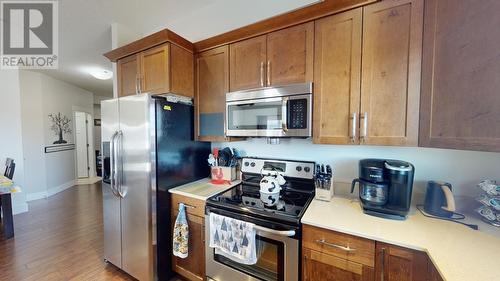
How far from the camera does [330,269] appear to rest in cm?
114

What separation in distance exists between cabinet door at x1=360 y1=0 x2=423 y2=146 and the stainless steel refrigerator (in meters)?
1.55

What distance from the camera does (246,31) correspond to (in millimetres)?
1632

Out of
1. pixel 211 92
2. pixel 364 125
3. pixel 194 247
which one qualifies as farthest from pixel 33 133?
pixel 364 125

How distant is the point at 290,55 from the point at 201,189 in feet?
4.53

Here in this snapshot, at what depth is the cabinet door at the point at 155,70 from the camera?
1.73m

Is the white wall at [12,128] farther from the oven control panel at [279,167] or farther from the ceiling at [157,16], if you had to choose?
the oven control panel at [279,167]

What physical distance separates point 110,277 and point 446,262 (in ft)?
8.52

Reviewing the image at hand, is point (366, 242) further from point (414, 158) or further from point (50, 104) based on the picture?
point (50, 104)

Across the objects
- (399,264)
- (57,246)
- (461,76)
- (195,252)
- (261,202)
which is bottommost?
(57,246)

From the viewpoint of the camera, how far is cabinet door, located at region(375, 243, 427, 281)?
0.93 meters

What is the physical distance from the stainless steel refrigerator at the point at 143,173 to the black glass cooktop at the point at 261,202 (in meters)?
0.54

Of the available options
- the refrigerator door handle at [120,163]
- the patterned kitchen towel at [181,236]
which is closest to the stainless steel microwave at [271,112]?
the patterned kitchen towel at [181,236]

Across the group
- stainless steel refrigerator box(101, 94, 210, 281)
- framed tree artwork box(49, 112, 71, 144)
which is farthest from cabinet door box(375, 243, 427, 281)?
framed tree artwork box(49, 112, 71, 144)

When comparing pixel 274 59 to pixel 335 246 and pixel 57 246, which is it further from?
pixel 57 246
